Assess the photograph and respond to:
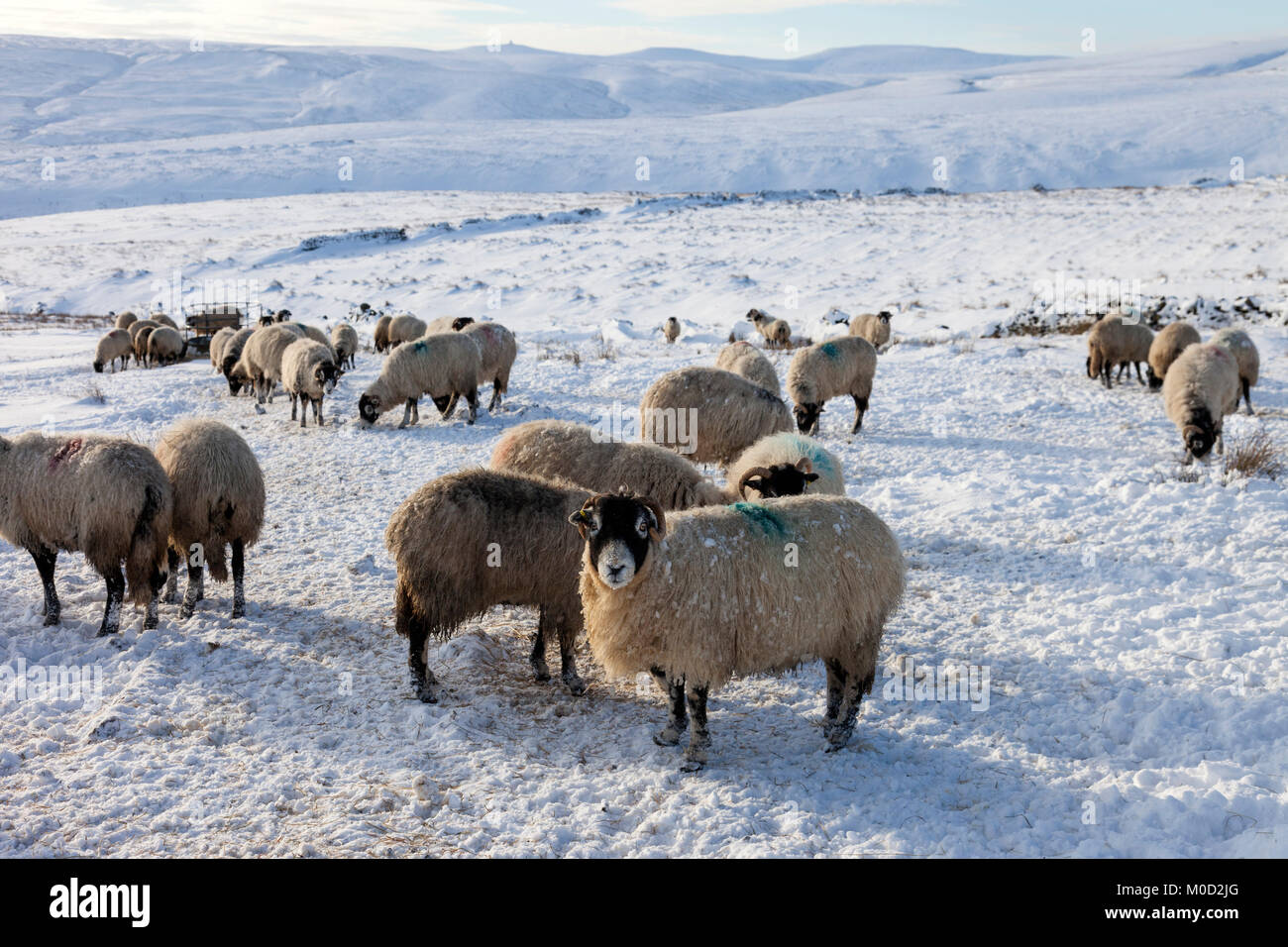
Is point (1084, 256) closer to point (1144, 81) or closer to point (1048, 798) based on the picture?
point (1048, 798)

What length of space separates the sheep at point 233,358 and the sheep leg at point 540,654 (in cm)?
1432

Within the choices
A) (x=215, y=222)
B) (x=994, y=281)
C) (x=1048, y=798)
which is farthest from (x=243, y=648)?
(x=215, y=222)

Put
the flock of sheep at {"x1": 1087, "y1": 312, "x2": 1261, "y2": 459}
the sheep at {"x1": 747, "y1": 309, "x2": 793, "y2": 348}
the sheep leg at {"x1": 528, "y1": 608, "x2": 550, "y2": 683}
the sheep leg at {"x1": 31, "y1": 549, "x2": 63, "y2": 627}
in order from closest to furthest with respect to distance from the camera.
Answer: the sheep leg at {"x1": 528, "y1": 608, "x2": 550, "y2": 683}, the sheep leg at {"x1": 31, "y1": 549, "x2": 63, "y2": 627}, the flock of sheep at {"x1": 1087, "y1": 312, "x2": 1261, "y2": 459}, the sheep at {"x1": 747, "y1": 309, "x2": 793, "y2": 348}

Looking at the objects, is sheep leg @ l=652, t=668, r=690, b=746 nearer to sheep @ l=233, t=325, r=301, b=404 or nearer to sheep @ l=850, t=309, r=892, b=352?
sheep @ l=233, t=325, r=301, b=404

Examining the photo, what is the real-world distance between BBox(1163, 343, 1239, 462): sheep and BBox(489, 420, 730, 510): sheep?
24.2 ft

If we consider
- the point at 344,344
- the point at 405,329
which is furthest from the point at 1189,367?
the point at 405,329

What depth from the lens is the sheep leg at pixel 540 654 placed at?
6988mm

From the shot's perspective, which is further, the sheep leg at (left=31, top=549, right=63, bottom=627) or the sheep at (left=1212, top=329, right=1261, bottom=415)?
the sheep at (left=1212, top=329, right=1261, bottom=415)

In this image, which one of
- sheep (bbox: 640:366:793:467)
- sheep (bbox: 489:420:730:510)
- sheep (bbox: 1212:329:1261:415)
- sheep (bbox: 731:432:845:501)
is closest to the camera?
sheep (bbox: 731:432:845:501)

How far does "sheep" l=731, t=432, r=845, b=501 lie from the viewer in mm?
7262

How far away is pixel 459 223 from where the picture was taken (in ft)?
177

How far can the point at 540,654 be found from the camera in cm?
705

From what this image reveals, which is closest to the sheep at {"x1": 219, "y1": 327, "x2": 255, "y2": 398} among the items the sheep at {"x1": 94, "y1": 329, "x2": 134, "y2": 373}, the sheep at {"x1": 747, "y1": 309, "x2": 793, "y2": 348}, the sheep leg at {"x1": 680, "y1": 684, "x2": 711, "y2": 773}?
the sheep at {"x1": 94, "y1": 329, "x2": 134, "y2": 373}

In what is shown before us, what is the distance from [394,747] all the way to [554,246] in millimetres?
42102
